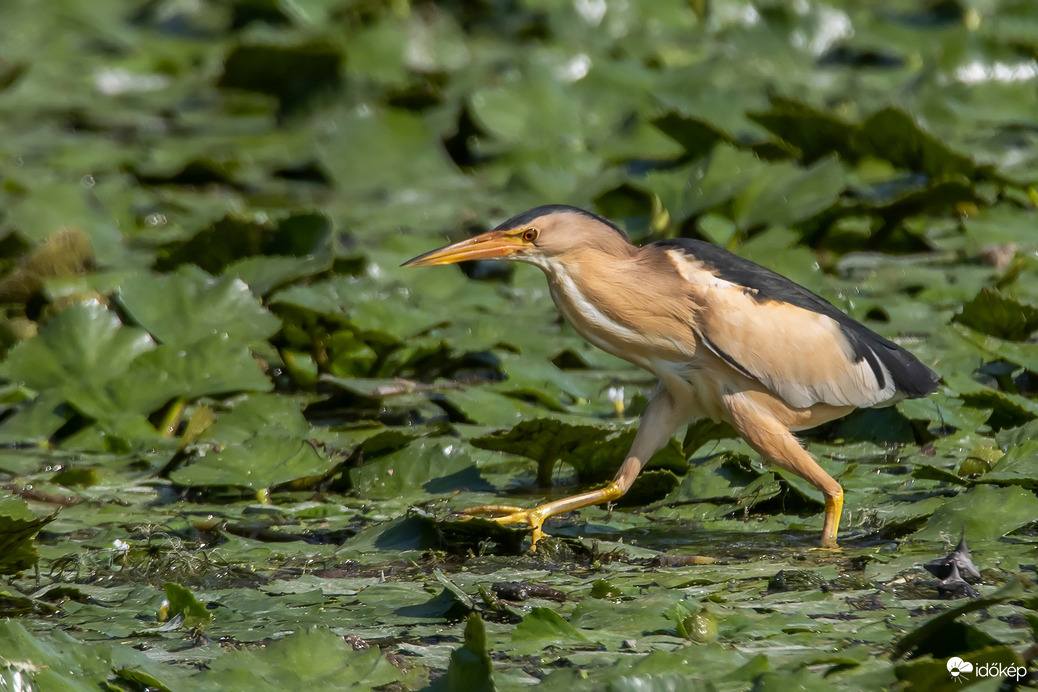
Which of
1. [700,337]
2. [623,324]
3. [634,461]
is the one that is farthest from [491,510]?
[700,337]

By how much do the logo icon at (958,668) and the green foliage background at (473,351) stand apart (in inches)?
1.4

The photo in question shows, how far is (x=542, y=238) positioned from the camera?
3396 mm

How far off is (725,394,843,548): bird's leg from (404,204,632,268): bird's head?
52 centimetres

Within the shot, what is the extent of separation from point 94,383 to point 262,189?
239cm

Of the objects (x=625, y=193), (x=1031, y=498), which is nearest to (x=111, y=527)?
(x=1031, y=498)

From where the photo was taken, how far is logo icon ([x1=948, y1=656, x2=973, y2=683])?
223 centimetres

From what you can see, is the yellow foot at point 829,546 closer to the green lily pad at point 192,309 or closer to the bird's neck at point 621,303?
the bird's neck at point 621,303

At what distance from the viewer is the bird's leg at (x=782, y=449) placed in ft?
10.5

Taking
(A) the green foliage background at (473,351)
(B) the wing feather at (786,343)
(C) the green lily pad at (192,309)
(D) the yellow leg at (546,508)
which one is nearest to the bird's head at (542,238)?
(B) the wing feather at (786,343)

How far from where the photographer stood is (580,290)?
135 inches

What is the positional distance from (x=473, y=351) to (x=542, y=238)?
880mm

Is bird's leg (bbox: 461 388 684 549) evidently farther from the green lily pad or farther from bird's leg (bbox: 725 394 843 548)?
the green lily pad

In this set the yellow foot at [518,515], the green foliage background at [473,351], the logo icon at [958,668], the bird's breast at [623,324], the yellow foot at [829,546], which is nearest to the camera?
the logo icon at [958,668]

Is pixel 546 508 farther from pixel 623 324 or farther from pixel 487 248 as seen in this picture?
pixel 487 248
